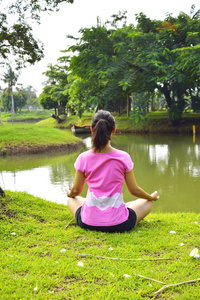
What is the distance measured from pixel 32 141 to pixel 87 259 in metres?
12.1

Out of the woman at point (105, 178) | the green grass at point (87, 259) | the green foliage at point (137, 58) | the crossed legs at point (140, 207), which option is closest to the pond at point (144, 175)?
the green grass at point (87, 259)

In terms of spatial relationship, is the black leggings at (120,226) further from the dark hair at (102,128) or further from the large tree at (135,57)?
the large tree at (135,57)

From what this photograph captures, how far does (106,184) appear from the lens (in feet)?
9.27

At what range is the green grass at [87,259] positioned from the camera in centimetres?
199

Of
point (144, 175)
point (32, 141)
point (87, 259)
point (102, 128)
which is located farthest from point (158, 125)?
point (87, 259)

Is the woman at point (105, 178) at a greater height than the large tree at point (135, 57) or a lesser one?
lesser

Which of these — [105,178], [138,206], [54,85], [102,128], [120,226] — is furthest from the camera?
[54,85]

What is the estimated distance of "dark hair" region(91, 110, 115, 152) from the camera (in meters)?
Answer: 2.68

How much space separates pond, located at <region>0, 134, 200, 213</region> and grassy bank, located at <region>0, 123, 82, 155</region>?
97cm

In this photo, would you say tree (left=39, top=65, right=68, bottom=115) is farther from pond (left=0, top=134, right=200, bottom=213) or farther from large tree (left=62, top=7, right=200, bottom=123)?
pond (left=0, top=134, right=200, bottom=213)

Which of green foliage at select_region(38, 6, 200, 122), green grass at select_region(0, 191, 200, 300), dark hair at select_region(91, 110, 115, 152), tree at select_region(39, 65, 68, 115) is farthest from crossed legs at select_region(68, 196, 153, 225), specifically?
tree at select_region(39, 65, 68, 115)

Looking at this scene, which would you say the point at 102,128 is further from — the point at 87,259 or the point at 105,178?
the point at 87,259

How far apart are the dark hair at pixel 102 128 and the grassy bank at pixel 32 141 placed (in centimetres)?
1091

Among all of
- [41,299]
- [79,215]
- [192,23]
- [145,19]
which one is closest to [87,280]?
[41,299]
